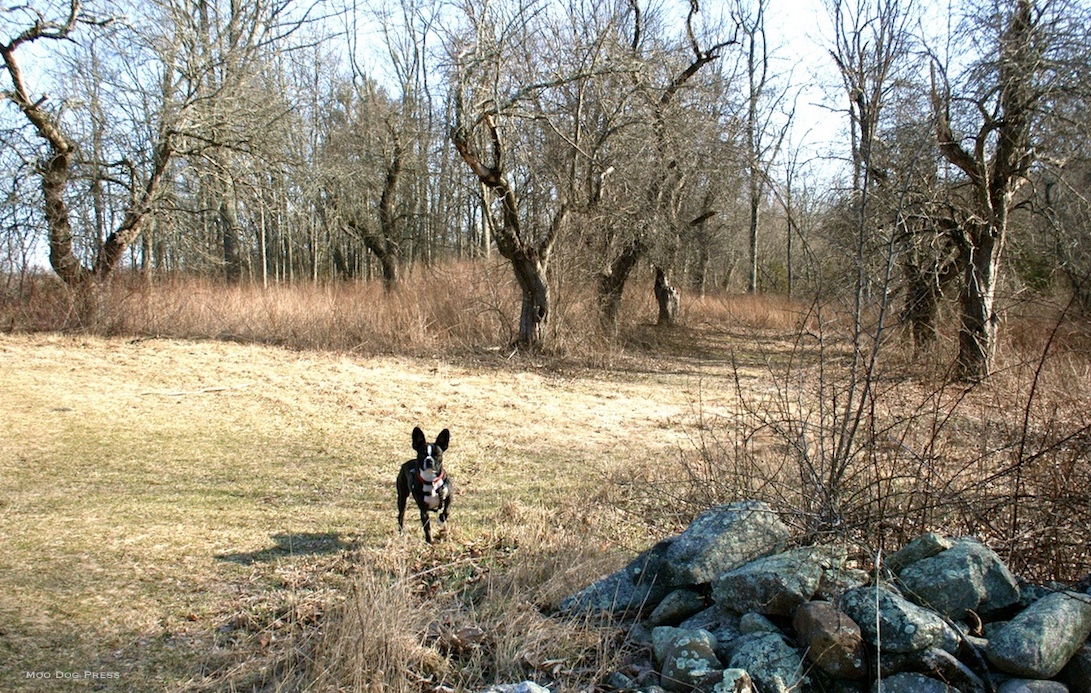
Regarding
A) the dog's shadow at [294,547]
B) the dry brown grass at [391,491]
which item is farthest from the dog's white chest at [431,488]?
the dog's shadow at [294,547]

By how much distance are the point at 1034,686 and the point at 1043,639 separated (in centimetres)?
20

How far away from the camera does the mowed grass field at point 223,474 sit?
13.1 ft

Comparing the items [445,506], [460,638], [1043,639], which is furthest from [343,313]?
[1043,639]

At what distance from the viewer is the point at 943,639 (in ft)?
10.6

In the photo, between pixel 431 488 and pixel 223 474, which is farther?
pixel 223 474

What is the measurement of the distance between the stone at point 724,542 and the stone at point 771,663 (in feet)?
1.92

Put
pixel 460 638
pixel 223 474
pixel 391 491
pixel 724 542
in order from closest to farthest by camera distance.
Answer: pixel 460 638 < pixel 724 542 < pixel 391 491 < pixel 223 474

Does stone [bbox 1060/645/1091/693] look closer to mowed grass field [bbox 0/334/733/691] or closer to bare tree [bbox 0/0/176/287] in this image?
mowed grass field [bbox 0/334/733/691]

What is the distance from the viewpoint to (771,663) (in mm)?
3205

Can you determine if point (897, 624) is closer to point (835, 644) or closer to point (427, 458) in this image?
point (835, 644)

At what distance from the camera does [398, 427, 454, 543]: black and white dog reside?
16.9 ft

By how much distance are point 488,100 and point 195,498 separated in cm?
927

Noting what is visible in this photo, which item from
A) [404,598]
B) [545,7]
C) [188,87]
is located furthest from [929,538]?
[188,87]

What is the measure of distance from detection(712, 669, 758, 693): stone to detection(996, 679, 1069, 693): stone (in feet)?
3.60
